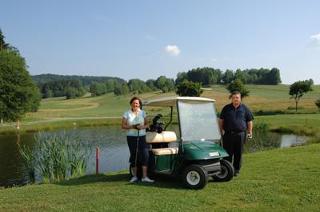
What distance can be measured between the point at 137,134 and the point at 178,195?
1985 mm

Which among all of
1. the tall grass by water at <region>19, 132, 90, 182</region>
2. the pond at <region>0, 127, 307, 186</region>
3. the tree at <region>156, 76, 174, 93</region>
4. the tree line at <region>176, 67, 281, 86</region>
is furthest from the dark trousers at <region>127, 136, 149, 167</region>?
the tree line at <region>176, 67, 281, 86</region>

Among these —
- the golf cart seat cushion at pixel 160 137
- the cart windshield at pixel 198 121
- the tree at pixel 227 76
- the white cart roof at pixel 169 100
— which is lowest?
the golf cart seat cushion at pixel 160 137

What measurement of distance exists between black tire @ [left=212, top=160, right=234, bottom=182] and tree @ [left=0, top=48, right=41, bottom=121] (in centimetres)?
4132

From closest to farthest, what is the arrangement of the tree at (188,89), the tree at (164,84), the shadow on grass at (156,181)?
1. the shadow on grass at (156,181)
2. the tree at (188,89)
3. the tree at (164,84)

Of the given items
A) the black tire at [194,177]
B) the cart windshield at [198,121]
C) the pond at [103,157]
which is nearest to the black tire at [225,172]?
the cart windshield at [198,121]

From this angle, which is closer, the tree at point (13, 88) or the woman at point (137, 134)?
the woman at point (137, 134)

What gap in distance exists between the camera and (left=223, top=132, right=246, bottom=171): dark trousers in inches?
398

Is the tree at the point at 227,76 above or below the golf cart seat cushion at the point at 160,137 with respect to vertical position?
above

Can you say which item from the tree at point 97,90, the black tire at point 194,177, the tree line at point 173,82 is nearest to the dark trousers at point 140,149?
the black tire at point 194,177

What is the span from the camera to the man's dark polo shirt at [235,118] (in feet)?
33.0

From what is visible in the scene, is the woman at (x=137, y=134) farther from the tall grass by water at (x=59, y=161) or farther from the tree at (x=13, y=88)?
the tree at (x=13, y=88)

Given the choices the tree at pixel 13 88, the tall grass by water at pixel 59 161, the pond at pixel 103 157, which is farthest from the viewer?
the tree at pixel 13 88

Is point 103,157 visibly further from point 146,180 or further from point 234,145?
point 234,145

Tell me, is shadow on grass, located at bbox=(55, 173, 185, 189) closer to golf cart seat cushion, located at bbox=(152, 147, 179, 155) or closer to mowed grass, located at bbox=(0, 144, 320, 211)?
mowed grass, located at bbox=(0, 144, 320, 211)
